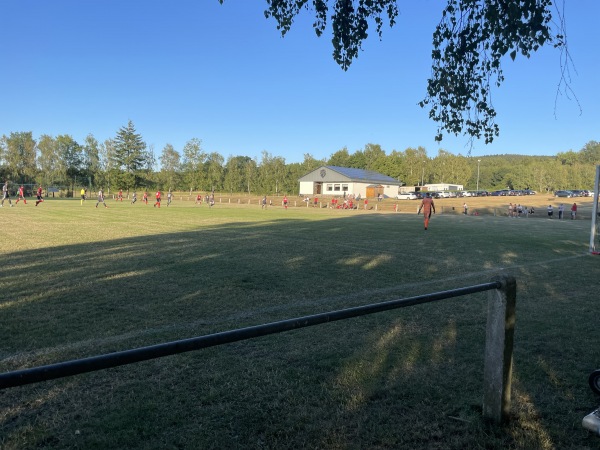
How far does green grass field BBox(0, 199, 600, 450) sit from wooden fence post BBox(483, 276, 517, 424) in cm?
16

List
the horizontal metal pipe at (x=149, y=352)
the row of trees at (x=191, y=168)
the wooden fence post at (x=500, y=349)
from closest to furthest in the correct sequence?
1. the horizontal metal pipe at (x=149, y=352)
2. the wooden fence post at (x=500, y=349)
3. the row of trees at (x=191, y=168)

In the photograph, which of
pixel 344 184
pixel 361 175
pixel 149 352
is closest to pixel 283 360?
pixel 149 352

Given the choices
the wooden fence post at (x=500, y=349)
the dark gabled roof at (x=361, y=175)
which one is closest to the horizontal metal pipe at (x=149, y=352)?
the wooden fence post at (x=500, y=349)

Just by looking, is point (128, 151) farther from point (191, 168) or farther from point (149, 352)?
point (149, 352)

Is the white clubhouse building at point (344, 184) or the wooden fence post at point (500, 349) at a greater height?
the white clubhouse building at point (344, 184)

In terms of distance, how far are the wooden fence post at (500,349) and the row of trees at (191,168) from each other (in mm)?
80565

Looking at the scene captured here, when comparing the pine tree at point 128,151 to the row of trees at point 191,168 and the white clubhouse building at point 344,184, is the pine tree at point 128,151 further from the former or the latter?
the white clubhouse building at point 344,184

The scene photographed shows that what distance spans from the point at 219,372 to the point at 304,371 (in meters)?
0.86

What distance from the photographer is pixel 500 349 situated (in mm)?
3449

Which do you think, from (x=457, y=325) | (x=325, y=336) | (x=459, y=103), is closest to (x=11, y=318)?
(x=325, y=336)

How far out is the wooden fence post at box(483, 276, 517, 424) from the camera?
340cm

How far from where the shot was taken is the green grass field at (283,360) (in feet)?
11.3

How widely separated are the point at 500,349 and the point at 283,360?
2332 mm

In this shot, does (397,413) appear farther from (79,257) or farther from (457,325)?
(79,257)
